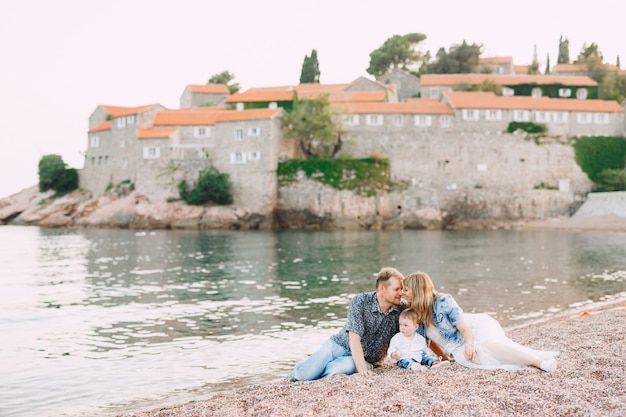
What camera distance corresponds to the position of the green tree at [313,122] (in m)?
59.1

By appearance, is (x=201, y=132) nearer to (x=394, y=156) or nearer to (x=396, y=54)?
(x=394, y=156)

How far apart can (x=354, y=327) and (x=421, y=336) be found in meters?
0.88

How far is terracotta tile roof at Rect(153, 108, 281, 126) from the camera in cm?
5938

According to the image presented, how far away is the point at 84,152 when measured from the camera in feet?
226

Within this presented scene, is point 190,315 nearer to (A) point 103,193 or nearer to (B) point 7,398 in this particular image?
(B) point 7,398

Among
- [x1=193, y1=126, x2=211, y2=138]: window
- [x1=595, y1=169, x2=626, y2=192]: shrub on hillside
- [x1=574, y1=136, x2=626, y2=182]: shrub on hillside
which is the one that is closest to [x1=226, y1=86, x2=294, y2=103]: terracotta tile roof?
[x1=193, y1=126, x2=211, y2=138]: window

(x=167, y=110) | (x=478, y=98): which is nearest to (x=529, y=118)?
(x=478, y=98)

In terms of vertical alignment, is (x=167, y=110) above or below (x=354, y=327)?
above

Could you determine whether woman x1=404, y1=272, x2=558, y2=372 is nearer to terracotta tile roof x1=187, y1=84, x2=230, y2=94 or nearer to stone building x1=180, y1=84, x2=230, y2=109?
stone building x1=180, y1=84, x2=230, y2=109

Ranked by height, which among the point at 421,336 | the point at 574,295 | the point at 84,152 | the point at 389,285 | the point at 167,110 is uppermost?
the point at 167,110

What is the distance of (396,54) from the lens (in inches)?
3509

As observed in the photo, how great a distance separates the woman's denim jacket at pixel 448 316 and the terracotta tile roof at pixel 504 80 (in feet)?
225

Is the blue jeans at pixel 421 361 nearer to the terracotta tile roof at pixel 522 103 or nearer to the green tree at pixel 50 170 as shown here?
the terracotta tile roof at pixel 522 103

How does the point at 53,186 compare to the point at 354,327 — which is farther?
the point at 53,186
